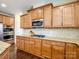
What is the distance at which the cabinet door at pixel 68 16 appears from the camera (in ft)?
10.4

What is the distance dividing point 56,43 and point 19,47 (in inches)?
110

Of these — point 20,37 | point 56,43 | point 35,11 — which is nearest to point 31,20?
point 35,11

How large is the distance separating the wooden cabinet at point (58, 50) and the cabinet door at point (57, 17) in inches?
30.4

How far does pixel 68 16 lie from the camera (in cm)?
327

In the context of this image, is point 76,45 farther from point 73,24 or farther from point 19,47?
Result: point 19,47

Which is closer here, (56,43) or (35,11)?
(56,43)

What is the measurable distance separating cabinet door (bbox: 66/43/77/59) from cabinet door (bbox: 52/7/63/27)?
0.98 metres

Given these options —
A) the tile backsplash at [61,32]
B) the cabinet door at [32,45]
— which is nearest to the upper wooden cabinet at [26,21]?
the tile backsplash at [61,32]

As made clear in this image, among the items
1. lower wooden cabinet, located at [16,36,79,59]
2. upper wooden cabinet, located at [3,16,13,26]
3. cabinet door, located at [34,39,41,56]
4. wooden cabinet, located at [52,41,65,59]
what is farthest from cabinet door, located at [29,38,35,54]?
upper wooden cabinet, located at [3,16,13,26]

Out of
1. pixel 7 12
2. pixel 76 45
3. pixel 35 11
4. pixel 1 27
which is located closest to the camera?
pixel 76 45

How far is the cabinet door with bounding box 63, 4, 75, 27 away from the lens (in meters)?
3.16

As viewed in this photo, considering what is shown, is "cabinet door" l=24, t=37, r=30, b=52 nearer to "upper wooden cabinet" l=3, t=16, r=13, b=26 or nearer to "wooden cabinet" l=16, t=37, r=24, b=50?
"wooden cabinet" l=16, t=37, r=24, b=50

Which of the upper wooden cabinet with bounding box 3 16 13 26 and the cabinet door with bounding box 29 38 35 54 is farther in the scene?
the upper wooden cabinet with bounding box 3 16 13 26

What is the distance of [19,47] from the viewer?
17.5 feet
